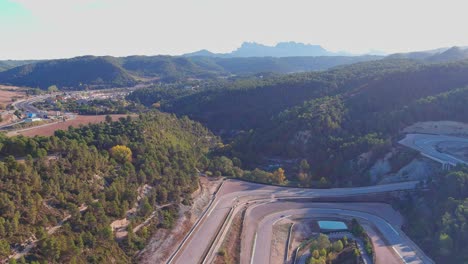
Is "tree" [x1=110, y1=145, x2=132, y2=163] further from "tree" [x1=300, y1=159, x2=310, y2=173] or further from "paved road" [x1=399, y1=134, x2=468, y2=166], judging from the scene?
"paved road" [x1=399, y1=134, x2=468, y2=166]

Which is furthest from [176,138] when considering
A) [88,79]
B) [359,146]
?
[88,79]

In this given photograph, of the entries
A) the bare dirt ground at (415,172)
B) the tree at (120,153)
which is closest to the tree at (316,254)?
the bare dirt ground at (415,172)

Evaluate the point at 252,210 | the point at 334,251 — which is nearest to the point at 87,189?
the point at 252,210

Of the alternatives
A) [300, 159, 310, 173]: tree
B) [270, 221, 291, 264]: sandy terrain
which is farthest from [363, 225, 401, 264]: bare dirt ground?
[300, 159, 310, 173]: tree

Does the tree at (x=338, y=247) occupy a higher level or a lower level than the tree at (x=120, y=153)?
lower

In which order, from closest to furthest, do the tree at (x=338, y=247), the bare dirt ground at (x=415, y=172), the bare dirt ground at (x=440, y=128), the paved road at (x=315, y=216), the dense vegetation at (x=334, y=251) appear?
the dense vegetation at (x=334, y=251)
the paved road at (x=315, y=216)
the tree at (x=338, y=247)
the bare dirt ground at (x=415, y=172)
the bare dirt ground at (x=440, y=128)

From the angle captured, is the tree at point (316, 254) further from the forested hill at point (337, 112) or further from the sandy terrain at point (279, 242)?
the forested hill at point (337, 112)

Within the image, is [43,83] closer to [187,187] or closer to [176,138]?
[176,138]
